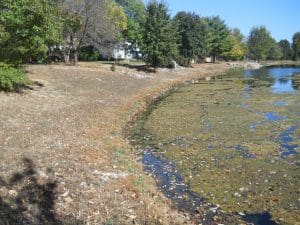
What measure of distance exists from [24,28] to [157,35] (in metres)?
34.2

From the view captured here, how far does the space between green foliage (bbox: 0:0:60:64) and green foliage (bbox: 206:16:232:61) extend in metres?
85.8

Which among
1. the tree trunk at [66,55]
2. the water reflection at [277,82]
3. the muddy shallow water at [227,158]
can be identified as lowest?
the muddy shallow water at [227,158]

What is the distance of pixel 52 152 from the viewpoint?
15.4 m

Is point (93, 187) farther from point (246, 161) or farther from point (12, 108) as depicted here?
point (12, 108)

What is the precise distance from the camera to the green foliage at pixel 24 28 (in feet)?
83.9

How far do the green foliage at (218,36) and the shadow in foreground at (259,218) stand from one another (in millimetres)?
100441

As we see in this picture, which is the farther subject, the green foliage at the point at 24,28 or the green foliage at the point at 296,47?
the green foliage at the point at 296,47

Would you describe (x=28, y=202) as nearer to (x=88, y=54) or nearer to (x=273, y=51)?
(x=88, y=54)

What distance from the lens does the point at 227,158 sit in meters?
17.1

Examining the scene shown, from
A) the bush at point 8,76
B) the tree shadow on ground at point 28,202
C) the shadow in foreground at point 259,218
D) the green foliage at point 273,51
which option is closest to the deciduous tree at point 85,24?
the bush at point 8,76

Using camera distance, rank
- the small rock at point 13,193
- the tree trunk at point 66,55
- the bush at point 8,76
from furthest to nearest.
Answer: the tree trunk at point 66,55
the bush at point 8,76
the small rock at point 13,193

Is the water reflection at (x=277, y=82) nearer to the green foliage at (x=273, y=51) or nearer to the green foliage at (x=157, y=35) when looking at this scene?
the green foliage at (x=157, y=35)

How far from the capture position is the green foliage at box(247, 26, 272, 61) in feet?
525

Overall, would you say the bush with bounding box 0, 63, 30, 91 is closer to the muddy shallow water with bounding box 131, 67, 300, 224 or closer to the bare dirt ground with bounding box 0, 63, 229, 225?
the bare dirt ground with bounding box 0, 63, 229, 225
